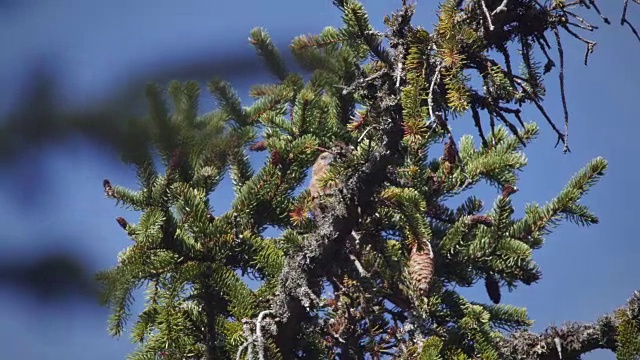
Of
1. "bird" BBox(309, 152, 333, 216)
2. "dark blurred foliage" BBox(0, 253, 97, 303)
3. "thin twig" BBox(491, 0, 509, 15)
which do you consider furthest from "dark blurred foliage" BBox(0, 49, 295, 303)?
"bird" BBox(309, 152, 333, 216)

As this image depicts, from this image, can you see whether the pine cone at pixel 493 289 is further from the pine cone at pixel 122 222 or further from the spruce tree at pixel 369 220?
the pine cone at pixel 122 222

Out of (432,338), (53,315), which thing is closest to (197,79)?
(53,315)

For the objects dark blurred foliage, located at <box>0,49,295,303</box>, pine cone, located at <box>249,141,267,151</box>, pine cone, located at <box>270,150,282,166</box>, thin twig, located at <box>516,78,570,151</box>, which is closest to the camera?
dark blurred foliage, located at <box>0,49,295,303</box>

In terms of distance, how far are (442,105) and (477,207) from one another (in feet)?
3.57

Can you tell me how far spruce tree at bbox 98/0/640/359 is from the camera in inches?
78.4

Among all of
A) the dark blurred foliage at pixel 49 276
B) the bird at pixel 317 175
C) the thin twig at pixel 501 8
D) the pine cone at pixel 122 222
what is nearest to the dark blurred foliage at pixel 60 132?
the dark blurred foliage at pixel 49 276

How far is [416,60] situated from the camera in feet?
6.54

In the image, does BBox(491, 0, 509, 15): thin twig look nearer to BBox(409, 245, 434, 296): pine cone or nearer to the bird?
the bird

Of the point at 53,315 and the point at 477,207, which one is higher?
the point at 477,207

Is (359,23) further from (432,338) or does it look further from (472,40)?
(432,338)

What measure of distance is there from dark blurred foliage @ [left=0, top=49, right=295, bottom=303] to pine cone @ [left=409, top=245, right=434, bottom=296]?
189 cm

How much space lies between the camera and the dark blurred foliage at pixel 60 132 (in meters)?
0.62

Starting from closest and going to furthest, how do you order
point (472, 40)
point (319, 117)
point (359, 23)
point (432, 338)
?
point (472, 40), point (432, 338), point (359, 23), point (319, 117)

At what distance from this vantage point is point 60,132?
620 mm
